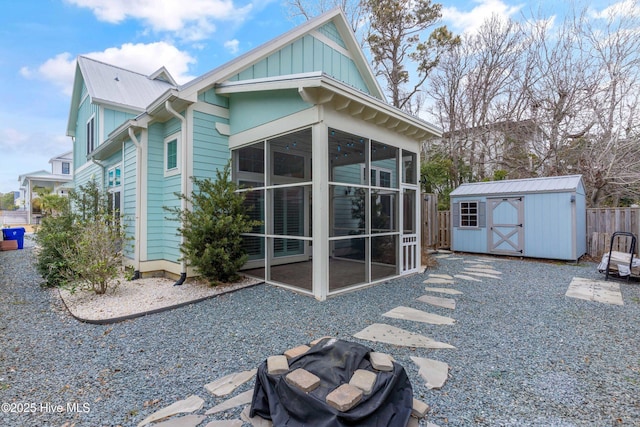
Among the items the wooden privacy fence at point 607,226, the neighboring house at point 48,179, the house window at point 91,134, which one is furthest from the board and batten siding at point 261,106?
the neighboring house at point 48,179

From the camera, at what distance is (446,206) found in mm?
11562

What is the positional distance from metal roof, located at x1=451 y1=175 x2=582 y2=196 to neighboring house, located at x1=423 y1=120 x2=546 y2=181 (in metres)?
4.26

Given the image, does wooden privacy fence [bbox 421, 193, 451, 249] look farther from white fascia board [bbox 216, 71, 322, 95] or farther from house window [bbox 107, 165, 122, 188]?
house window [bbox 107, 165, 122, 188]

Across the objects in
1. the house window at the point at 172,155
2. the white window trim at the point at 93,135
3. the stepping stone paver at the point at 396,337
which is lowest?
the stepping stone paver at the point at 396,337

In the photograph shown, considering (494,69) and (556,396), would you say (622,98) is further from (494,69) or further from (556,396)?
(556,396)

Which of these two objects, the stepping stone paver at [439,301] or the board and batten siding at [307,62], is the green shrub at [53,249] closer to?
the board and batten siding at [307,62]

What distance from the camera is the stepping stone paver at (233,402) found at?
2.05 meters

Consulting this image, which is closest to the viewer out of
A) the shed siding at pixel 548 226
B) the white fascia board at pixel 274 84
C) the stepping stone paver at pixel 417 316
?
the stepping stone paver at pixel 417 316

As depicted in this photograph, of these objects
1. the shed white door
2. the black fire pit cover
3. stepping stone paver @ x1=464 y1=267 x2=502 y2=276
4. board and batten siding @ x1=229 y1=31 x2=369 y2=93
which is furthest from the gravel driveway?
board and batten siding @ x1=229 y1=31 x2=369 y2=93

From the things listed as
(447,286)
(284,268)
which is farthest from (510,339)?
(284,268)

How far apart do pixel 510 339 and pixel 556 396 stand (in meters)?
1.05

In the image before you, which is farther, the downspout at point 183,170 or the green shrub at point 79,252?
the downspout at point 183,170

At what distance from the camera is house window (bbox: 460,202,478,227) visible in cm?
915

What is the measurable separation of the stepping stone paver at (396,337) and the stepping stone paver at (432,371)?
1.09 ft
